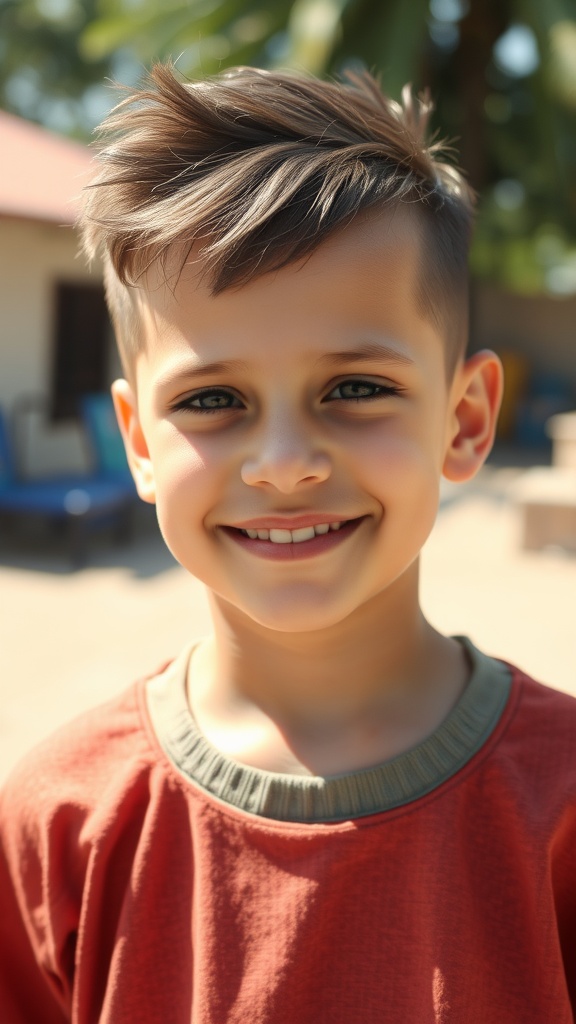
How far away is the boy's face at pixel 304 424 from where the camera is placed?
1.06 meters

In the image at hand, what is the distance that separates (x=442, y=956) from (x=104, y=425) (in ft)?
22.6

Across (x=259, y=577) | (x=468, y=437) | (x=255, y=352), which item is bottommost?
(x=259, y=577)

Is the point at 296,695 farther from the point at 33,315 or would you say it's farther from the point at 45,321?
the point at 45,321

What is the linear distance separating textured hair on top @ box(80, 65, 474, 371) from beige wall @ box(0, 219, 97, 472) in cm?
681

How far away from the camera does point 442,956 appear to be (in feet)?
3.46

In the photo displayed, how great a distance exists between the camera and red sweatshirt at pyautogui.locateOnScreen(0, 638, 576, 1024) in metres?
1.07

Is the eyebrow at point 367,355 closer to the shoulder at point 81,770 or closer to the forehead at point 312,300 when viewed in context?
the forehead at point 312,300

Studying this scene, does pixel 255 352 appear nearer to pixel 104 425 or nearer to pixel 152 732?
pixel 152 732

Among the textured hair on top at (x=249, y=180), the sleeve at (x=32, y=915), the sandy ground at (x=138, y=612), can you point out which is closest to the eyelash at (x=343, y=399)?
the textured hair on top at (x=249, y=180)

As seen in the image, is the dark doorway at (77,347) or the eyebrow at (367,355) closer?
the eyebrow at (367,355)

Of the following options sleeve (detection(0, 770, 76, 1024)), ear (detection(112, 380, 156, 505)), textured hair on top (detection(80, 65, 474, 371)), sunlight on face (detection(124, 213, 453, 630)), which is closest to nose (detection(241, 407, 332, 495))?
sunlight on face (detection(124, 213, 453, 630))

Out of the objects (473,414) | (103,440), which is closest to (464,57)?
(103,440)

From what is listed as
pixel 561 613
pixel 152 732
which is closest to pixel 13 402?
pixel 561 613

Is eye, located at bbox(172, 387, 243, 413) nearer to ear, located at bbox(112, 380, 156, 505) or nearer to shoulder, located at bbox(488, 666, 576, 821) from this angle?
ear, located at bbox(112, 380, 156, 505)
